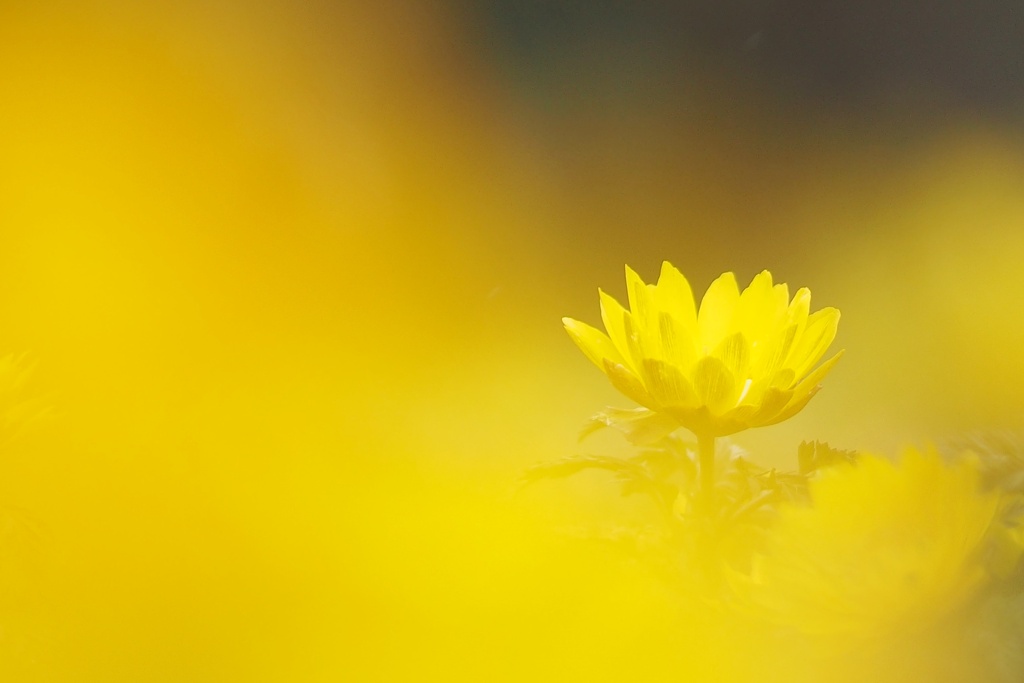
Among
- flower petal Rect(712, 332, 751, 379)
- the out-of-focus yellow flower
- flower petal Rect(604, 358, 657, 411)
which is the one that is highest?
flower petal Rect(712, 332, 751, 379)

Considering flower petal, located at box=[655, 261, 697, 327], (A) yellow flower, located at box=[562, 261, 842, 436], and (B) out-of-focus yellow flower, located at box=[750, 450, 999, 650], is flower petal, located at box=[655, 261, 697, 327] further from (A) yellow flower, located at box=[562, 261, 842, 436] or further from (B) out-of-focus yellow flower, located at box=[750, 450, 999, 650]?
(B) out-of-focus yellow flower, located at box=[750, 450, 999, 650]

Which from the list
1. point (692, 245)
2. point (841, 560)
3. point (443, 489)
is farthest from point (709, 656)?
point (692, 245)

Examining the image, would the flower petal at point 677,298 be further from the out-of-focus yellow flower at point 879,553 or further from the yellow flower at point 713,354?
the out-of-focus yellow flower at point 879,553

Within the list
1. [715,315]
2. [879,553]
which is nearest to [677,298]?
[715,315]

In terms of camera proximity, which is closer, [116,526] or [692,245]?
[116,526]

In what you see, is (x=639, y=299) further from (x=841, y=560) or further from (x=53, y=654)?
(x=53, y=654)

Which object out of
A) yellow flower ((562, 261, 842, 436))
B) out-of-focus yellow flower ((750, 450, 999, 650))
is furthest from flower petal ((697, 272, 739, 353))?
out-of-focus yellow flower ((750, 450, 999, 650))
